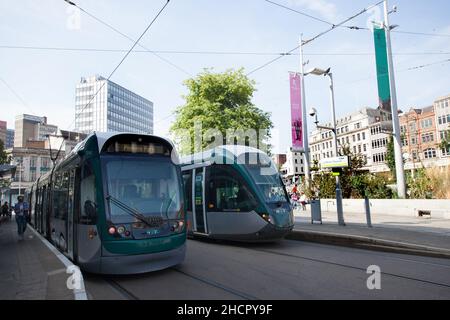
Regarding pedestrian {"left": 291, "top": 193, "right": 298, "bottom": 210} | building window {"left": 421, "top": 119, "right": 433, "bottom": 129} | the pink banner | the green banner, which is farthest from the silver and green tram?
building window {"left": 421, "top": 119, "right": 433, "bottom": 129}

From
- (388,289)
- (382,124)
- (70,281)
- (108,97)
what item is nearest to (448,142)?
(382,124)

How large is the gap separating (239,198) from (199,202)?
67.6 inches

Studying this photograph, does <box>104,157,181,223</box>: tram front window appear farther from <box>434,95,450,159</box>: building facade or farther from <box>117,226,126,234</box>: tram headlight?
<box>434,95,450,159</box>: building facade

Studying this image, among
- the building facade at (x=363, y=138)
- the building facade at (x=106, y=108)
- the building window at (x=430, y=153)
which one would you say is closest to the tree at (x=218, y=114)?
the building facade at (x=363, y=138)

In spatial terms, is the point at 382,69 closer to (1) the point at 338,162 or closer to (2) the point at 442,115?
(1) the point at 338,162

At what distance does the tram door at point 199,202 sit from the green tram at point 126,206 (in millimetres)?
3736

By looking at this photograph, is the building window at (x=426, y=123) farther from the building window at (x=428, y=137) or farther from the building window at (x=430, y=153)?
the building window at (x=430, y=153)

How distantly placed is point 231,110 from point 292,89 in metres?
6.11

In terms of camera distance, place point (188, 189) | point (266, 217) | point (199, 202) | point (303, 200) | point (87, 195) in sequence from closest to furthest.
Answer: point (87, 195) < point (266, 217) < point (199, 202) < point (188, 189) < point (303, 200)

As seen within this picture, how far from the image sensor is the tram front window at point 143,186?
20.5 ft

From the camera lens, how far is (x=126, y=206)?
6.23 meters

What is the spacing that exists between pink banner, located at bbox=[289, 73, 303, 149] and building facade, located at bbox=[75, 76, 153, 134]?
84.9 metres

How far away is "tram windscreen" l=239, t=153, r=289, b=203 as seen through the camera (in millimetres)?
9631

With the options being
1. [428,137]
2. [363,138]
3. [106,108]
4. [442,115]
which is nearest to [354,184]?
[442,115]
